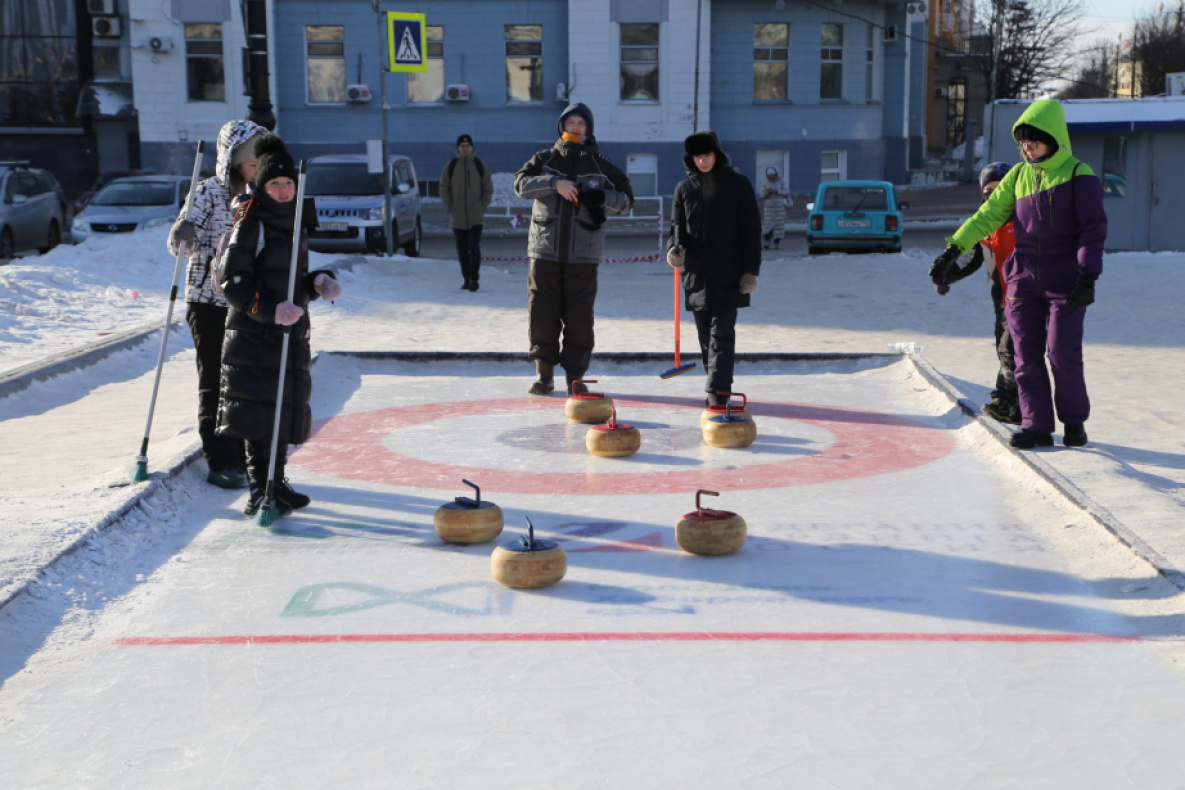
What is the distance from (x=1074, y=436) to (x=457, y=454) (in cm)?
328

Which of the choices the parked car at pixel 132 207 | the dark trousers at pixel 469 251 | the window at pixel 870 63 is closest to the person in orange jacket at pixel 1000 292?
the dark trousers at pixel 469 251

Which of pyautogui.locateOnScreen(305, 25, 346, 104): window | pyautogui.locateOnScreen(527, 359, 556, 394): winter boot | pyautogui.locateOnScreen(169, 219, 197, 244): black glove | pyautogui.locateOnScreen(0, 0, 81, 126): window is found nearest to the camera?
pyautogui.locateOnScreen(169, 219, 197, 244): black glove

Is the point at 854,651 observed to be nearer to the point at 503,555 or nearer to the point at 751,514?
the point at 503,555

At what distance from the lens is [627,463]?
23.5ft

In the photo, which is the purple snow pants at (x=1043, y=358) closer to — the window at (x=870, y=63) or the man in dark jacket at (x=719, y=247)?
the man in dark jacket at (x=719, y=247)

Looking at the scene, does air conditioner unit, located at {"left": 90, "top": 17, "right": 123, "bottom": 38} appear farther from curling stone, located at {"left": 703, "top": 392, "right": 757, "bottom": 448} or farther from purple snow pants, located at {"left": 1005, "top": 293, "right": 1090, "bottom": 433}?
purple snow pants, located at {"left": 1005, "top": 293, "right": 1090, "bottom": 433}

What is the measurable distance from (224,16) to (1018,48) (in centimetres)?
3684

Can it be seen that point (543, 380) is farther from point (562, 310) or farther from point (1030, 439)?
point (1030, 439)

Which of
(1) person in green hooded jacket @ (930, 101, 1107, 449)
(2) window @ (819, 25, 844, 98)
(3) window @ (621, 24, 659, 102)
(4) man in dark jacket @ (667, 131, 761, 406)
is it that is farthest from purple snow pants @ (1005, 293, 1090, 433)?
(2) window @ (819, 25, 844, 98)

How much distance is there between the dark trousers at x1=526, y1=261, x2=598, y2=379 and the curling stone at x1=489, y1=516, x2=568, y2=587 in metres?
4.20

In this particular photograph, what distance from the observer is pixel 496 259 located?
22.5 meters

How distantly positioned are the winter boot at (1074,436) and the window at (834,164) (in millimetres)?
31055

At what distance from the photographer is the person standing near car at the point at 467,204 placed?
16312 millimetres

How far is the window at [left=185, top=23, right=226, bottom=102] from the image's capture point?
3434 centimetres
